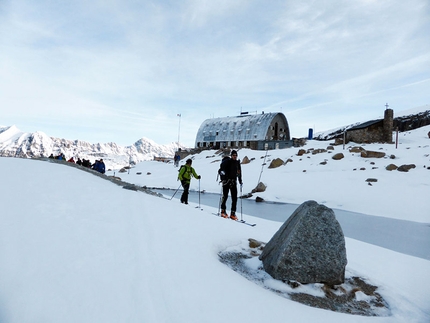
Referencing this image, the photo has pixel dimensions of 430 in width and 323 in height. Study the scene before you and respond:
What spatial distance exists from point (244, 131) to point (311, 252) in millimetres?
42648

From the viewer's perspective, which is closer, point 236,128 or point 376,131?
point 376,131

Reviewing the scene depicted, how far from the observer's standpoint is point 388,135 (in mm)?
31547

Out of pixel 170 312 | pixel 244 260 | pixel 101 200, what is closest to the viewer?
pixel 170 312

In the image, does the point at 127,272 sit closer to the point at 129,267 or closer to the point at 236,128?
the point at 129,267

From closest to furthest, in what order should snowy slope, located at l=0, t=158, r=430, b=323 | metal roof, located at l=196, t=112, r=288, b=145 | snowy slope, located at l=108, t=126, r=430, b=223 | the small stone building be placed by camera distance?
snowy slope, located at l=0, t=158, r=430, b=323 → snowy slope, located at l=108, t=126, r=430, b=223 → the small stone building → metal roof, located at l=196, t=112, r=288, b=145

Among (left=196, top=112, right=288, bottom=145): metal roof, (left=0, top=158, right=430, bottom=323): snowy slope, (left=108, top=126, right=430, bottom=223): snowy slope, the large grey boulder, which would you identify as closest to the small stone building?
(left=108, top=126, right=430, bottom=223): snowy slope

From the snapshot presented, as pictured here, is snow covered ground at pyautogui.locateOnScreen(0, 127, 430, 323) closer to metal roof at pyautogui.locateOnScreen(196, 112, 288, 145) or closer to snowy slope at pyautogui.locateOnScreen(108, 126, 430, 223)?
snowy slope at pyautogui.locateOnScreen(108, 126, 430, 223)

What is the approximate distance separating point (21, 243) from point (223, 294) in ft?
8.68

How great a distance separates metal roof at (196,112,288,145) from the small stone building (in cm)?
1480

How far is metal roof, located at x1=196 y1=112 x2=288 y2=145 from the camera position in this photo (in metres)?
44.7

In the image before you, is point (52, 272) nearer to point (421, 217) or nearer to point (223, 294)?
point (223, 294)

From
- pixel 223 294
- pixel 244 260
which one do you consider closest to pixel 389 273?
pixel 244 260

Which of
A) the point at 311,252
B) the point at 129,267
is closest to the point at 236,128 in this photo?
the point at 311,252

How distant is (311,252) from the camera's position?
4344 mm
